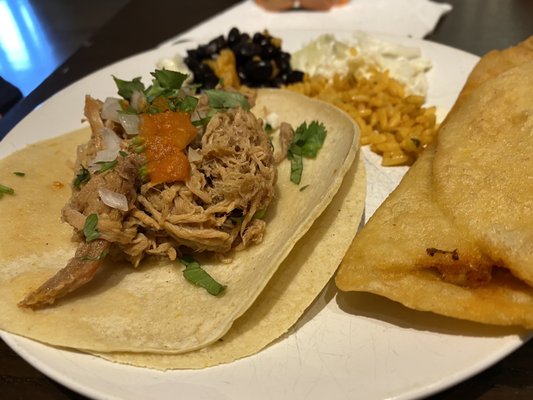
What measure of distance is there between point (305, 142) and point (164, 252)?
1.04 metres

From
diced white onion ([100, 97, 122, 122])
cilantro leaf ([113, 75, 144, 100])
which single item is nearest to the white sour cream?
cilantro leaf ([113, 75, 144, 100])

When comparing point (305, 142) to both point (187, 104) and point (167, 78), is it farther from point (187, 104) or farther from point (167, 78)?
point (167, 78)

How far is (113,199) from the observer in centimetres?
225

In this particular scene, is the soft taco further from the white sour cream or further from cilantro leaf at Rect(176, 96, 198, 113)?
the white sour cream

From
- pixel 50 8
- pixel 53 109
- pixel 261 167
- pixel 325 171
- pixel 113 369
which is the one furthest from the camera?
pixel 50 8

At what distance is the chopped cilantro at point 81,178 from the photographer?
7.91 feet

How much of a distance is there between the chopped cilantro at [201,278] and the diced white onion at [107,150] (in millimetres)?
607

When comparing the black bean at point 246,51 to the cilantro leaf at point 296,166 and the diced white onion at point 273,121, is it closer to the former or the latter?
the diced white onion at point 273,121

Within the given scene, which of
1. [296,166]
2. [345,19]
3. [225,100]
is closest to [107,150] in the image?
[225,100]

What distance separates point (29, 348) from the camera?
6.33ft

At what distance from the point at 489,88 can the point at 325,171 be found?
37.0 inches

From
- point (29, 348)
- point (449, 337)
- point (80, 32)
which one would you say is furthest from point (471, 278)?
point (80, 32)

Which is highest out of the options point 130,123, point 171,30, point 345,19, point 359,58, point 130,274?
point 130,123

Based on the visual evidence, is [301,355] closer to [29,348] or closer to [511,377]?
[511,377]
